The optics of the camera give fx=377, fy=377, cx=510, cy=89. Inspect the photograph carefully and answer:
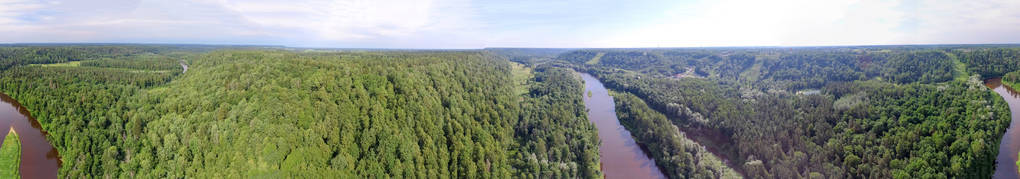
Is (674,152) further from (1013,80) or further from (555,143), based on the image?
(1013,80)

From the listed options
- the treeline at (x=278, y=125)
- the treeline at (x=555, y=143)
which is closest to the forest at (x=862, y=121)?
the treeline at (x=555, y=143)

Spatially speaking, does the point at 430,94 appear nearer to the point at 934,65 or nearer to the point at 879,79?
the point at 879,79

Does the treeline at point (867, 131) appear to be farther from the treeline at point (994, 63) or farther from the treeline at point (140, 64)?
the treeline at point (140, 64)

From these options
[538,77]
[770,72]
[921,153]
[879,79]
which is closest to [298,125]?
[921,153]

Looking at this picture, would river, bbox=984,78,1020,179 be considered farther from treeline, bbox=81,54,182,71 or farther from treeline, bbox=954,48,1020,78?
treeline, bbox=81,54,182,71

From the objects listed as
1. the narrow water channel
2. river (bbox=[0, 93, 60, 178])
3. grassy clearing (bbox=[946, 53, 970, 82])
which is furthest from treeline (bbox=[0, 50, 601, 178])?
grassy clearing (bbox=[946, 53, 970, 82])
